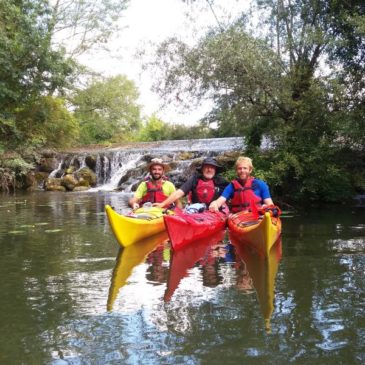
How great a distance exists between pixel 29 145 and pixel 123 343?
15.7 m

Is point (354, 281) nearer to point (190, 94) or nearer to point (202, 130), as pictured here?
point (190, 94)

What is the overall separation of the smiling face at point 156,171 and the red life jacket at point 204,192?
59cm

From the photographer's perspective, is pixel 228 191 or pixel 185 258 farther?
pixel 228 191

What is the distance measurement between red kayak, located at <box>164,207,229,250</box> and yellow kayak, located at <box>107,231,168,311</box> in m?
0.46

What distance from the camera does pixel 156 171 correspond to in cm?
723

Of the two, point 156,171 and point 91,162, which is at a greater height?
point 91,162

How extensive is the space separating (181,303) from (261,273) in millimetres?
1333

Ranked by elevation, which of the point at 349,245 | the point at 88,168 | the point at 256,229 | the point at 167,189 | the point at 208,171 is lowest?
the point at 349,245

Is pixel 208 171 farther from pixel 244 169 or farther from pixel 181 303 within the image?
pixel 181 303

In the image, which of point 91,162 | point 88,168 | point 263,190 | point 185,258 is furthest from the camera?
point 91,162

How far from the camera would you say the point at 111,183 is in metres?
20.2

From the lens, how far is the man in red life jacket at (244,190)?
6.54 m

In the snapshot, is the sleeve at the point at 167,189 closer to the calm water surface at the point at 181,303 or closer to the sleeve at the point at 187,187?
the sleeve at the point at 187,187

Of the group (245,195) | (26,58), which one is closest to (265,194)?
(245,195)
